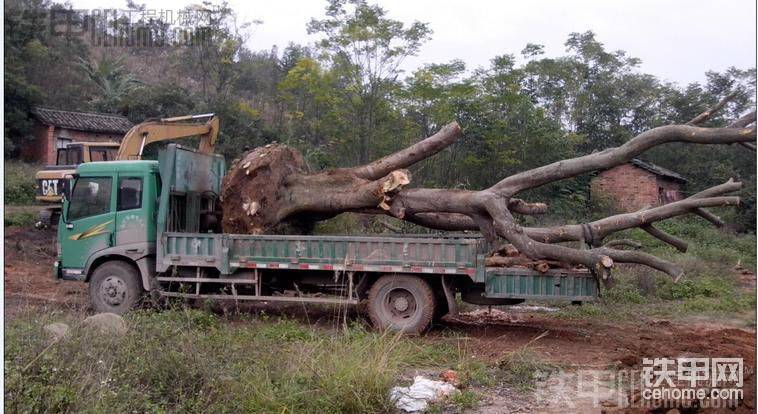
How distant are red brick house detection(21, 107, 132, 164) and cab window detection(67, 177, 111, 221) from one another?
57.1ft

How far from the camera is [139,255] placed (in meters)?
9.48

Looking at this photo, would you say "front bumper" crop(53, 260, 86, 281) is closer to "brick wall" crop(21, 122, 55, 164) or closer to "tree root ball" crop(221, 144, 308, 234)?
"tree root ball" crop(221, 144, 308, 234)

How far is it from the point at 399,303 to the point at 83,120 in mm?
21801

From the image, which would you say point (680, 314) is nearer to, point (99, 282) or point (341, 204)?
point (341, 204)

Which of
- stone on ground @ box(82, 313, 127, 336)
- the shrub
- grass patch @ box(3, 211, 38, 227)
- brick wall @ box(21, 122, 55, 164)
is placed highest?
brick wall @ box(21, 122, 55, 164)

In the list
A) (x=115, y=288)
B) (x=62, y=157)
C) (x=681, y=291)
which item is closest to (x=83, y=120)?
(x=62, y=157)

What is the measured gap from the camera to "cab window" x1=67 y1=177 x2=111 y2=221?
31.6 ft

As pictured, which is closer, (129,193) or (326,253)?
(326,253)

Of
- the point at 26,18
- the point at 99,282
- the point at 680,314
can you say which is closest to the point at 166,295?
the point at 99,282

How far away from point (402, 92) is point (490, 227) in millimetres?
10534

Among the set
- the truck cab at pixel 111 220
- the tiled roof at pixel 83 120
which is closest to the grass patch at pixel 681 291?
the truck cab at pixel 111 220

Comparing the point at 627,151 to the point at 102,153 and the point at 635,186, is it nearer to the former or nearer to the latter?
the point at 102,153

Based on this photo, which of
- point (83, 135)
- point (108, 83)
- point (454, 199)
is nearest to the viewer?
point (454, 199)

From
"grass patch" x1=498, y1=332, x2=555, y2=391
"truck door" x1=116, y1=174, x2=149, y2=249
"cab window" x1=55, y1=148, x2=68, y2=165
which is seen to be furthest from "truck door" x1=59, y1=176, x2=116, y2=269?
"cab window" x1=55, y1=148, x2=68, y2=165
